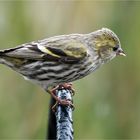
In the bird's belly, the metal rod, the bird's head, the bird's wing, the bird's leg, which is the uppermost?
the bird's head

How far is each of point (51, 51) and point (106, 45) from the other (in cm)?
46

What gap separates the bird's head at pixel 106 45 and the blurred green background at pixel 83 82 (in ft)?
0.45

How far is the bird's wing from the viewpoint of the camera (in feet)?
14.6

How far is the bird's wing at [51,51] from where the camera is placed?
4.46m

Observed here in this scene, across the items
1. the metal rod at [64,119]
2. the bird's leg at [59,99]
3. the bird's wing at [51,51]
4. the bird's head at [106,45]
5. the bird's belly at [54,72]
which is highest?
the bird's head at [106,45]

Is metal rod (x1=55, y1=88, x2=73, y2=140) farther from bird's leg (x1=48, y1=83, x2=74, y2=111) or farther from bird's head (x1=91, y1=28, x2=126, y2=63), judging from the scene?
bird's head (x1=91, y1=28, x2=126, y2=63)

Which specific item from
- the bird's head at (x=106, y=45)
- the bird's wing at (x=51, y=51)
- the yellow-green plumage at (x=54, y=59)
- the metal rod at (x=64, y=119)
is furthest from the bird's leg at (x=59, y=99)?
the bird's head at (x=106, y=45)

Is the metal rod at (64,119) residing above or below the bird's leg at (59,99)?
below

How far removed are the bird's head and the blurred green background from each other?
138mm

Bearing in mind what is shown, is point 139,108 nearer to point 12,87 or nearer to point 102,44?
point 102,44

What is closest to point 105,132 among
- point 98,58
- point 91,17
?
point 98,58

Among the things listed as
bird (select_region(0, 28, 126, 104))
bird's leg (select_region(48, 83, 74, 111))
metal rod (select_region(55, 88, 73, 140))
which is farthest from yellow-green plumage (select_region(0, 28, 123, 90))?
metal rod (select_region(55, 88, 73, 140))

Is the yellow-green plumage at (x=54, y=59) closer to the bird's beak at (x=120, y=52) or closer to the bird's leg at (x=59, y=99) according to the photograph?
the bird's beak at (x=120, y=52)

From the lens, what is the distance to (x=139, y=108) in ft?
15.9
